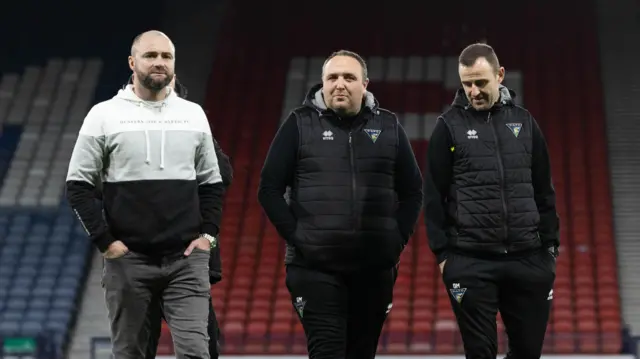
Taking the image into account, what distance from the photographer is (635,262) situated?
11570 mm

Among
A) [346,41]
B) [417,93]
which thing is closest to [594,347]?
[417,93]

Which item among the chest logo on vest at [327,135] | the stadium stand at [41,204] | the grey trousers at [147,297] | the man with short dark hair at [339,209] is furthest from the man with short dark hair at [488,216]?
the stadium stand at [41,204]

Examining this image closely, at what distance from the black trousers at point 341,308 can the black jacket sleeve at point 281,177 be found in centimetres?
19

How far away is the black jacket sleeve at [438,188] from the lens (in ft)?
14.6

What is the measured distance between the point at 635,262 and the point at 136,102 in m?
8.37

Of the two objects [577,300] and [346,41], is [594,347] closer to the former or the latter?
[577,300]

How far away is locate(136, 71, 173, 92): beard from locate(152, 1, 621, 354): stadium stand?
589 cm

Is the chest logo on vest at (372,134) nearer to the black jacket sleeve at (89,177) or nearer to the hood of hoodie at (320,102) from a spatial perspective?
the hood of hoodie at (320,102)

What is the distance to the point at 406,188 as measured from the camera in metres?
4.55

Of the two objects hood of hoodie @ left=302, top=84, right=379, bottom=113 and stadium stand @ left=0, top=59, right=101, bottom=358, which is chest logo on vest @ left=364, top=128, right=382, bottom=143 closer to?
hood of hoodie @ left=302, top=84, right=379, bottom=113

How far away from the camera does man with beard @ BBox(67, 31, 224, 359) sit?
422 cm

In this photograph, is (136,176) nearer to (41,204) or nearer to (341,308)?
(341,308)

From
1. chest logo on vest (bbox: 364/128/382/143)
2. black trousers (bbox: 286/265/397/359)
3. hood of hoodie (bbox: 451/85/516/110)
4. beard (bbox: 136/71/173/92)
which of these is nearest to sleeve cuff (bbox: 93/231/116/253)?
beard (bbox: 136/71/173/92)

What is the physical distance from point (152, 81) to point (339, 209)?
872 mm
